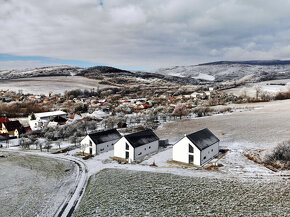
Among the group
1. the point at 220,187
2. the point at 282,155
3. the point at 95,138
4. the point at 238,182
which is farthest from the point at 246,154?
the point at 95,138

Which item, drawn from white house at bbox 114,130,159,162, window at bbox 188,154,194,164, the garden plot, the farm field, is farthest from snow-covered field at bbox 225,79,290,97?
the farm field

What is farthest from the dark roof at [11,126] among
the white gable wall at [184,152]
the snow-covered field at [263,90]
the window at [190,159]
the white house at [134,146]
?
the snow-covered field at [263,90]

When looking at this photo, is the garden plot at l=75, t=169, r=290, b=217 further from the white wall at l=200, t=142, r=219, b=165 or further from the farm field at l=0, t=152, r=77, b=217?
the white wall at l=200, t=142, r=219, b=165

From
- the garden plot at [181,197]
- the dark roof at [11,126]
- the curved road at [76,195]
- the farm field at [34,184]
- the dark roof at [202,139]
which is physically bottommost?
the farm field at [34,184]

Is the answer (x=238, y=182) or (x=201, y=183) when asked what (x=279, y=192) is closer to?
(x=238, y=182)

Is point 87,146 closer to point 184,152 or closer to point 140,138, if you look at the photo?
point 140,138

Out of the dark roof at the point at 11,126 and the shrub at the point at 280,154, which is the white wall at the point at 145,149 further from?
the dark roof at the point at 11,126
